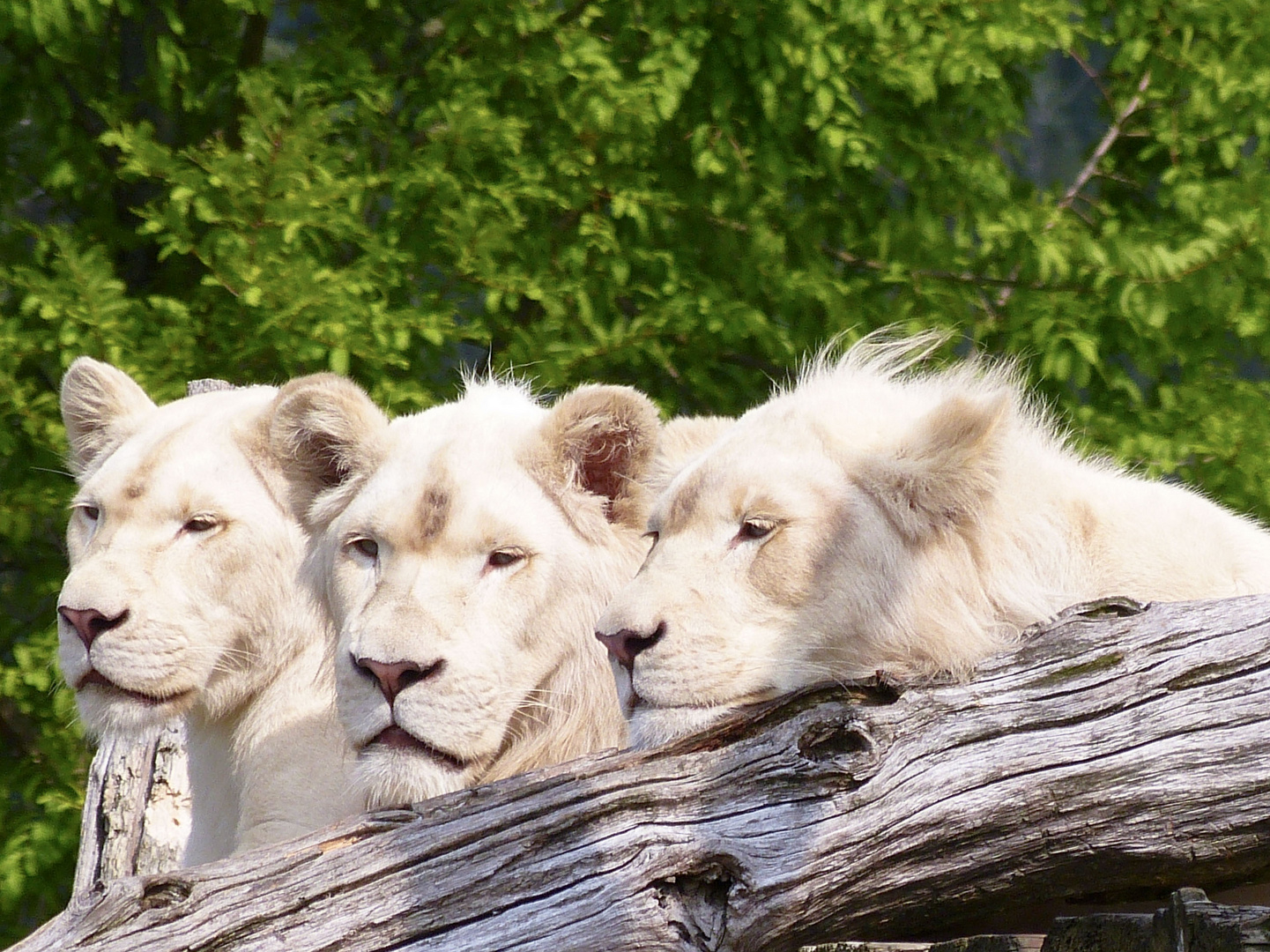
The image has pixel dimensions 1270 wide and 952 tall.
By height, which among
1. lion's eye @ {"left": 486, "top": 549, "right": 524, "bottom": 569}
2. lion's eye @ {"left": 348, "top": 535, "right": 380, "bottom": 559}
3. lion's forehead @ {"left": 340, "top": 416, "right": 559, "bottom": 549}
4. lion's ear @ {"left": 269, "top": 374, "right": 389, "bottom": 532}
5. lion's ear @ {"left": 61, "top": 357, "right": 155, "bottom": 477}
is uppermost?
lion's ear @ {"left": 61, "top": 357, "right": 155, "bottom": 477}

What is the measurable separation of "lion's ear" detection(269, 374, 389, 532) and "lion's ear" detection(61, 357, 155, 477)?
79 centimetres

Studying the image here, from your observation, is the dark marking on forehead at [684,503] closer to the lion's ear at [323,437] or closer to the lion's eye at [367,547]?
the lion's eye at [367,547]

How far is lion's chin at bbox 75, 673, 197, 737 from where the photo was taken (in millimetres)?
3779

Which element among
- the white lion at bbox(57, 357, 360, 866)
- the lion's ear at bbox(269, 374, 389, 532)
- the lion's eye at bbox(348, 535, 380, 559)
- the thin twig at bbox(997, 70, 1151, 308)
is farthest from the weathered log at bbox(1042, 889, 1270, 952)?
the thin twig at bbox(997, 70, 1151, 308)

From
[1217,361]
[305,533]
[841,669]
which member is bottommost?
[841,669]

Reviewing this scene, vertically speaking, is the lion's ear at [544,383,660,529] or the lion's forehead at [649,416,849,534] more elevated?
the lion's ear at [544,383,660,529]

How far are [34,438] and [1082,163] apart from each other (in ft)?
18.5

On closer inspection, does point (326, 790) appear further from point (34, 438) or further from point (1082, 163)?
point (1082, 163)

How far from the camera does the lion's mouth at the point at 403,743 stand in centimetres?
305

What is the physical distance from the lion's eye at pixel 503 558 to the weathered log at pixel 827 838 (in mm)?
780

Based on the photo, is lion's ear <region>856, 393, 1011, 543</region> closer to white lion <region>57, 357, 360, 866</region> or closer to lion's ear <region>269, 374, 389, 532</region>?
lion's ear <region>269, 374, 389, 532</region>

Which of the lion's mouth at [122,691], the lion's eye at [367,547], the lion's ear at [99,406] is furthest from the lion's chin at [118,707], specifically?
the lion's ear at [99,406]

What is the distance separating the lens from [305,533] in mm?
3969

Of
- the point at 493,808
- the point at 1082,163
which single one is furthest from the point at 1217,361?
the point at 493,808
